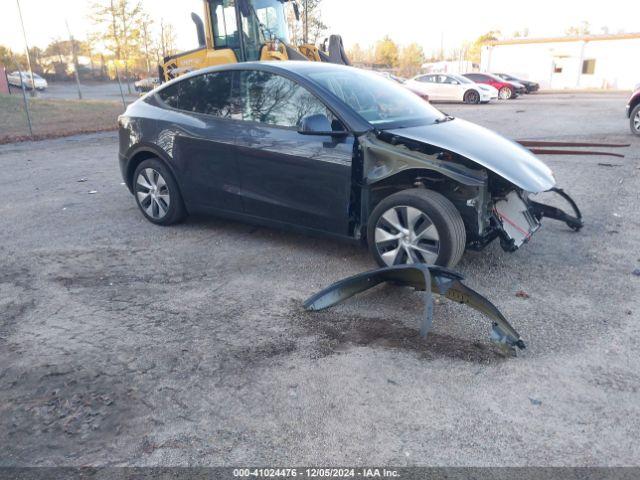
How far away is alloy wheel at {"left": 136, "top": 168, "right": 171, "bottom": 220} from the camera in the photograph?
227 inches

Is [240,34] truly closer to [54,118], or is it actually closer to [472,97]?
[54,118]

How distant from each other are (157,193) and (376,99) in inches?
97.4

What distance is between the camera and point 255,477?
2.37 meters

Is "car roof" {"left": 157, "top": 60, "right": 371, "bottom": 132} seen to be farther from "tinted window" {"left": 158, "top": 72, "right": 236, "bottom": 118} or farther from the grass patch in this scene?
the grass patch

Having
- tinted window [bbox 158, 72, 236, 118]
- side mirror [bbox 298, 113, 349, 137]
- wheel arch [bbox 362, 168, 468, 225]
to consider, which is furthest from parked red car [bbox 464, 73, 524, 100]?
side mirror [bbox 298, 113, 349, 137]

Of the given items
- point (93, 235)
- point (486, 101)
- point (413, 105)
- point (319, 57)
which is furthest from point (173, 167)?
point (486, 101)

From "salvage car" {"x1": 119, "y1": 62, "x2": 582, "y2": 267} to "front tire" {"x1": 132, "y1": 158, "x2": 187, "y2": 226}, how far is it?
0.05ft

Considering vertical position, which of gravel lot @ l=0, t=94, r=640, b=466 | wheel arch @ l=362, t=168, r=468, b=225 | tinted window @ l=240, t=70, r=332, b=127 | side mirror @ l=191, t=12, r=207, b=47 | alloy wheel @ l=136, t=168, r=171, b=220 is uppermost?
side mirror @ l=191, t=12, r=207, b=47

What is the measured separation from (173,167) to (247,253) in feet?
4.06

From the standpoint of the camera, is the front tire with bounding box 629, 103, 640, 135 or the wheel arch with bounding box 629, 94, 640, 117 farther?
the front tire with bounding box 629, 103, 640, 135

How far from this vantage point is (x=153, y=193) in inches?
230

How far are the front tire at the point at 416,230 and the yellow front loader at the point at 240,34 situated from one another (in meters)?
8.62

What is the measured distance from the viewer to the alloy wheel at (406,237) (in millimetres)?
4195

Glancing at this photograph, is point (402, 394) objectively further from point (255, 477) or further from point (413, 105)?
point (413, 105)
